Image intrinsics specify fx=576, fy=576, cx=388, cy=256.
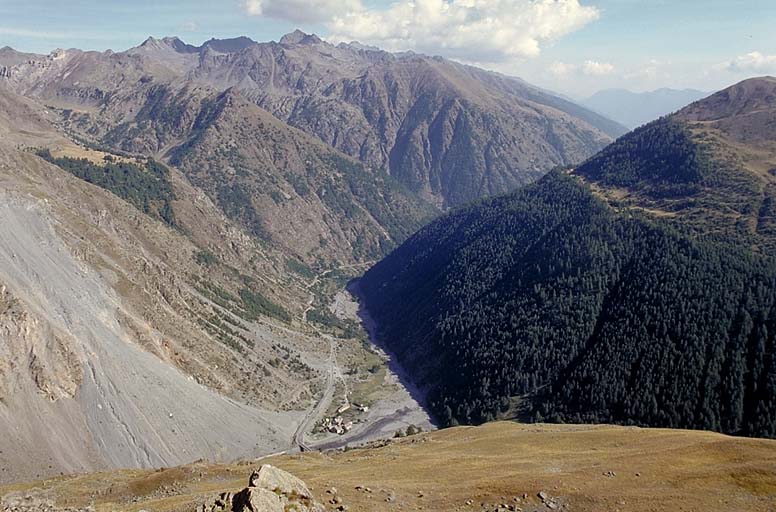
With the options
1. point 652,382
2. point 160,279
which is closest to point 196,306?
point 160,279

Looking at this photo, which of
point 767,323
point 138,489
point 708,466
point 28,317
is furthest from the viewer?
point 767,323

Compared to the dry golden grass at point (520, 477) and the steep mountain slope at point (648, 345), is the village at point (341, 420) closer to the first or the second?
the steep mountain slope at point (648, 345)

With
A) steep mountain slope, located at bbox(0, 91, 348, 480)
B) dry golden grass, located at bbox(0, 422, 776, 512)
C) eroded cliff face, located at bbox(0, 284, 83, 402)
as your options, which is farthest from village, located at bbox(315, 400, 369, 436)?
dry golden grass, located at bbox(0, 422, 776, 512)

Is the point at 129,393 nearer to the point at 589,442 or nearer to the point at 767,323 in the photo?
the point at 589,442

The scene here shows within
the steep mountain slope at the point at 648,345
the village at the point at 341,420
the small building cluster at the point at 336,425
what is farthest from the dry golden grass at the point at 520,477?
the village at the point at 341,420

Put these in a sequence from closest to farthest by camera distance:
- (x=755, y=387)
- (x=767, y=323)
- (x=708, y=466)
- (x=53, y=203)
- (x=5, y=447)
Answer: (x=708, y=466) < (x=5, y=447) < (x=755, y=387) < (x=767, y=323) < (x=53, y=203)

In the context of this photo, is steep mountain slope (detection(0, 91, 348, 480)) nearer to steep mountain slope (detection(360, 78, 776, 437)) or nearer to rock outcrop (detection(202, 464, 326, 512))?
steep mountain slope (detection(360, 78, 776, 437))

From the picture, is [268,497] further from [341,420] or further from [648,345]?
[648,345]
